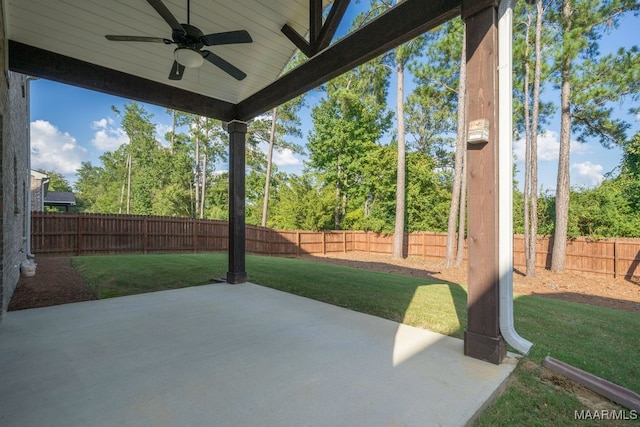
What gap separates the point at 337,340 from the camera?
8.69ft

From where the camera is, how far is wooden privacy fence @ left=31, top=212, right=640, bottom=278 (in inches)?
356

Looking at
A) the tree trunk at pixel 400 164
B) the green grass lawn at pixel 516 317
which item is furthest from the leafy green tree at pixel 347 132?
the green grass lawn at pixel 516 317

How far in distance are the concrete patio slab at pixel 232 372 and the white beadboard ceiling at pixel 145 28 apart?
286 centimetres

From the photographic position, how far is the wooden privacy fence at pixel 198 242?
356 inches

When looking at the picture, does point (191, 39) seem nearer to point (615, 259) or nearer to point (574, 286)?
point (574, 286)

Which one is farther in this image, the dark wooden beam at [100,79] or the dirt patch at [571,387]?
the dark wooden beam at [100,79]

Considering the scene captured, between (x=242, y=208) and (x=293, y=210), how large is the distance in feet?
37.9

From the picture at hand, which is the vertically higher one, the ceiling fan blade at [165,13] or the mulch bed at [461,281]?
the ceiling fan blade at [165,13]

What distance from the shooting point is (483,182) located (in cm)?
224

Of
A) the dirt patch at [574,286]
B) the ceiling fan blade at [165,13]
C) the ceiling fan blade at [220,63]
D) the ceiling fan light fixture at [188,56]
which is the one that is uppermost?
the ceiling fan blade at [165,13]

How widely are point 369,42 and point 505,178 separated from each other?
5.56ft

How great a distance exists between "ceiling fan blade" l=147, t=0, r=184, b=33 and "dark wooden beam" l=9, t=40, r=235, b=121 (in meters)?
1.55

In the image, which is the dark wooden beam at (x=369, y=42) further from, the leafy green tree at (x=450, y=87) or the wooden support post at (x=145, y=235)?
the wooden support post at (x=145, y=235)

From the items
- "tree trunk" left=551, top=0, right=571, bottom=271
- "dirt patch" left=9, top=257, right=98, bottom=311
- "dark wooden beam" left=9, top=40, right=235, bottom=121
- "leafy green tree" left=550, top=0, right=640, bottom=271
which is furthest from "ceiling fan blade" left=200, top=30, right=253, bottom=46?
"tree trunk" left=551, top=0, right=571, bottom=271
